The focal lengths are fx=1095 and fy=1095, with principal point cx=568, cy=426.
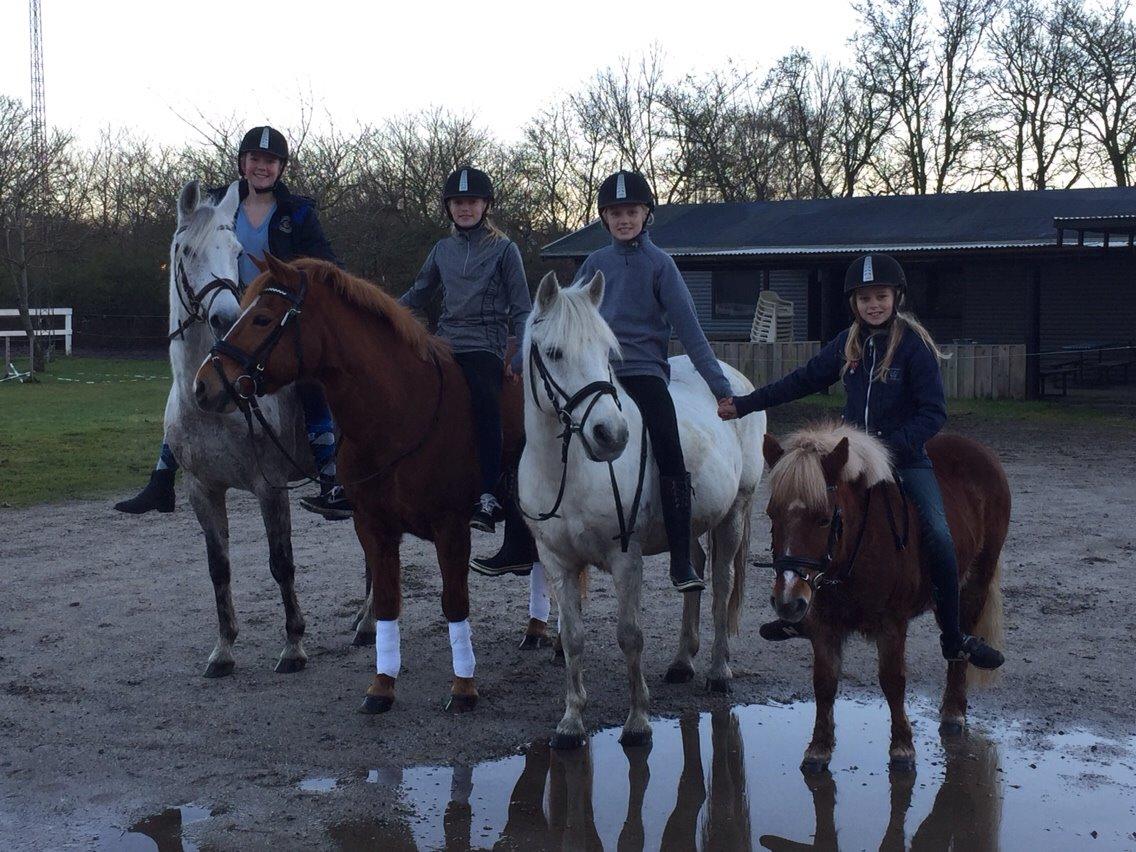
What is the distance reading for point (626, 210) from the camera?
522 cm

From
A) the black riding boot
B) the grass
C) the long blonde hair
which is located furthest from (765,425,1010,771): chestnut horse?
the grass

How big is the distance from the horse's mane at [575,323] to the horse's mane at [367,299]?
1.01 metres

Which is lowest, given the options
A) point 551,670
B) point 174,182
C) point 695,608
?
point 551,670

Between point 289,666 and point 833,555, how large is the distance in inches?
125

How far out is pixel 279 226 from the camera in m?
6.05

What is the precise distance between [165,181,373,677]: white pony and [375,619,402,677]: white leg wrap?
0.85m

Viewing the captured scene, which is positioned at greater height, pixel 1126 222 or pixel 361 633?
pixel 1126 222

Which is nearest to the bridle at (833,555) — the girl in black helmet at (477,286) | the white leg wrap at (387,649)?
the girl in black helmet at (477,286)

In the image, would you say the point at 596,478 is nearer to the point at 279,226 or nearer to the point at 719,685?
the point at 719,685

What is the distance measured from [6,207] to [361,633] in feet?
89.2

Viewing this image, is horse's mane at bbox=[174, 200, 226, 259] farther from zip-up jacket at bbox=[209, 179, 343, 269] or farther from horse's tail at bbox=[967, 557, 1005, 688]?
horse's tail at bbox=[967, 557, 1005, 688]

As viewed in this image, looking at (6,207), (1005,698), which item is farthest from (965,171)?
(1005,698)

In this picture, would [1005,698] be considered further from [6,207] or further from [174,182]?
[174,182]

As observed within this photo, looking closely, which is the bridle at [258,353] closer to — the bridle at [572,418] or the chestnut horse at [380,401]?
the chestnut horse at [380,401]
